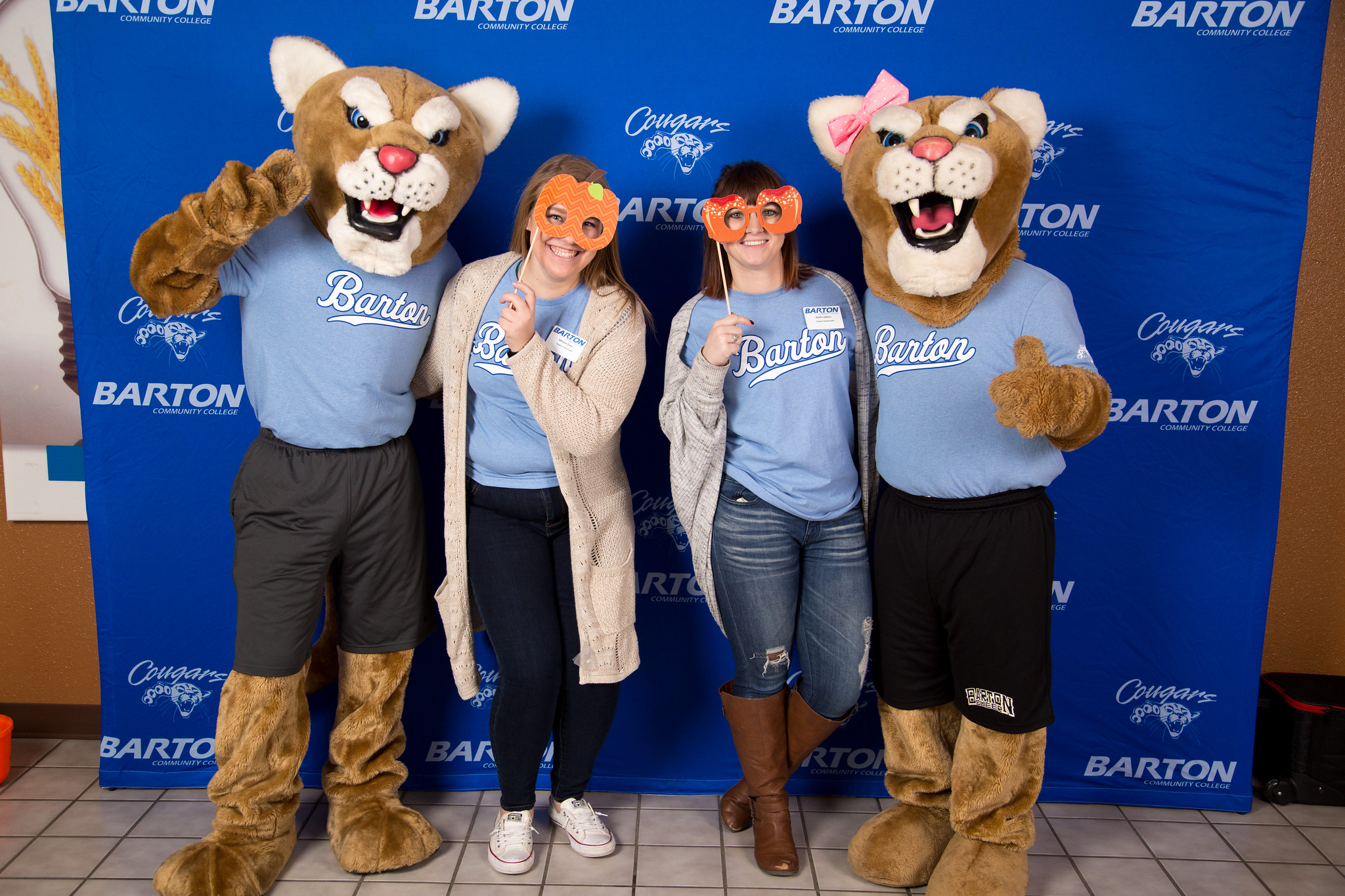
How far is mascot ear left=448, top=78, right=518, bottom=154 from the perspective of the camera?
7.14 feet

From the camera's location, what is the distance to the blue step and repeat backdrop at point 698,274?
7.86 ft

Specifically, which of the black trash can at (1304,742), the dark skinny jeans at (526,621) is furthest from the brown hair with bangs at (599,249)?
the black trash can at (1304,742)

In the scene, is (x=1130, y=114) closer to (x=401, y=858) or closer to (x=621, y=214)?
(x=621, y=214)

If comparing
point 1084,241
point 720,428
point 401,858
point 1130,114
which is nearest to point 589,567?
point 720,428

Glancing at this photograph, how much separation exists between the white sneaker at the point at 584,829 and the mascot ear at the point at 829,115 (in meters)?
1.78

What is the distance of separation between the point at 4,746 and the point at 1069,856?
3.06 metres

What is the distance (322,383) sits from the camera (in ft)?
6.86

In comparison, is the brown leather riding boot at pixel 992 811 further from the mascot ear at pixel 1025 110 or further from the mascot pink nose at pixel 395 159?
the mascot pink nose at pixel 395 159

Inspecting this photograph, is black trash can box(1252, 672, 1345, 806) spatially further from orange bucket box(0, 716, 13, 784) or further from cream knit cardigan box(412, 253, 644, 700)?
orange bucket box(0, 716, 13, 784)

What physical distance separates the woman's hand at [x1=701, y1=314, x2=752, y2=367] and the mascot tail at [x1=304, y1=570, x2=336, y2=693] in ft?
4.22

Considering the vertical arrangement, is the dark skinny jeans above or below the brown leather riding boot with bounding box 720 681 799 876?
above

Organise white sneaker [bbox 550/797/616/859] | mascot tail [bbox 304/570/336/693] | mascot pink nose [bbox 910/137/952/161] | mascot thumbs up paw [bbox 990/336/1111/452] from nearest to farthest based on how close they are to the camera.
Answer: mascot thumbs up paw [bbox 990/336/1111/452]
mascot pink nose [bbox 910/137/952/161]
white sneaker [bbox 550/797/616/859]
mascot tail [bbox 304/570/336/693]

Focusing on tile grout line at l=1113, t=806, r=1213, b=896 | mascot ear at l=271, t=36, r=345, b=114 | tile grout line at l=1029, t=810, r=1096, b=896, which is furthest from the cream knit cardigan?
tile grout line at l=1113, t=806, r=1213, b=896

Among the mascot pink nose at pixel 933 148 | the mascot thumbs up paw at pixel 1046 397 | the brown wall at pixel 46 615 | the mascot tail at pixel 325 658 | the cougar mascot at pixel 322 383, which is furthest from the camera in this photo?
the brown wall at pixel 46 615
